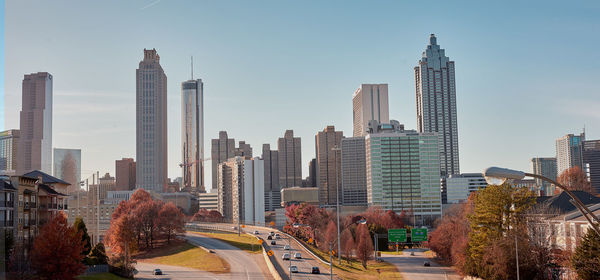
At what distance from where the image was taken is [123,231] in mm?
102812

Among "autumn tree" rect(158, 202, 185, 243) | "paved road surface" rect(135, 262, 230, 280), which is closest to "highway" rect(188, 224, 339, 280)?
"paved road surface" rect(135, 262, 230, 280)

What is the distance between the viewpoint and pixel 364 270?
297ft

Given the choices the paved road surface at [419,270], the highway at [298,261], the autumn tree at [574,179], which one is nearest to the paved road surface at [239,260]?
the highway at [298,261]

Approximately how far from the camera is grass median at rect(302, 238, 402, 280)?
81.7 m

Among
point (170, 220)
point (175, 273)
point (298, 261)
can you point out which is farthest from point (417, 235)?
point (170, 220)

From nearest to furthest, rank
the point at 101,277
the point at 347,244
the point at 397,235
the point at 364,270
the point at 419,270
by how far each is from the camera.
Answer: the point at 101,277
the point at 419,270
the point at 364,270
the point at 347,244
the point at 397,235

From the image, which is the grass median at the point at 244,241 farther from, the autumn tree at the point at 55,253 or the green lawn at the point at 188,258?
the autumn tree at the point at 55,253

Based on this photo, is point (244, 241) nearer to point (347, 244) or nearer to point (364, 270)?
point (347, 244)

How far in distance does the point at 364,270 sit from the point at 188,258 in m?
33.1

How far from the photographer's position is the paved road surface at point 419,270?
81.9m

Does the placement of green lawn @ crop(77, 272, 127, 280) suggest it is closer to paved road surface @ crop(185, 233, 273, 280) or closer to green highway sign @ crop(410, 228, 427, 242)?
paved road surface @ crop(185, 233, 273, 280)

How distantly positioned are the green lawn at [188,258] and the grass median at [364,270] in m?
17.5

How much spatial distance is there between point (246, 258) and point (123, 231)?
868 inches

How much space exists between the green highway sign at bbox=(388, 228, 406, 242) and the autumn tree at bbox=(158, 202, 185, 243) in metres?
44.7
